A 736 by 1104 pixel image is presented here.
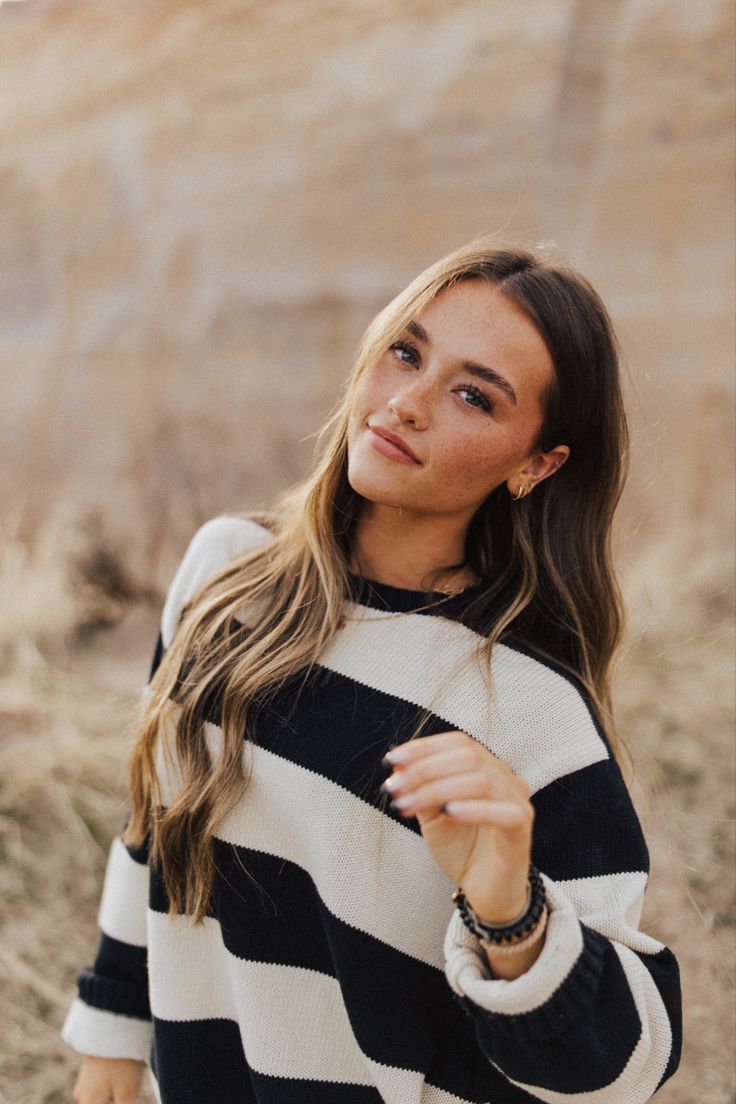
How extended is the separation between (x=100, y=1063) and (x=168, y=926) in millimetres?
314

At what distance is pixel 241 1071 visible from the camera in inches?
52.8

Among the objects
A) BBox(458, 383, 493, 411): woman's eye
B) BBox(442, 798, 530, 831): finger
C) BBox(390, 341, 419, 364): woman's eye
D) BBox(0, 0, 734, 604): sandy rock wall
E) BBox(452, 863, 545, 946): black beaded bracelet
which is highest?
BBox(0, 0, 734, 604): sandy rock wall

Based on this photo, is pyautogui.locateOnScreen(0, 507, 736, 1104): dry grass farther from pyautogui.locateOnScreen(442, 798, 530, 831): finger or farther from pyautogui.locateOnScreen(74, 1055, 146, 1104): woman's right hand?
pyautogui.locateOnScreen(442, 798, 530, 831): finger

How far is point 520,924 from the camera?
0.92m

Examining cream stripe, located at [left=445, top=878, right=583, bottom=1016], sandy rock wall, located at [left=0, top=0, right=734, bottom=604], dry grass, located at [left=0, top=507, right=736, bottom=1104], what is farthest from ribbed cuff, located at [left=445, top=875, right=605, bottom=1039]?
sandy rock wall, located at [left=0, top=0, right=734, bottom=604]

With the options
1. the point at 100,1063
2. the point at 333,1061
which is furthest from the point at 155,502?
the point at 333,1061

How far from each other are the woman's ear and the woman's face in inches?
1.9

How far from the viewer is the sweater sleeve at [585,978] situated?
92 centimetres

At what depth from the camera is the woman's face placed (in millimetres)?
1211

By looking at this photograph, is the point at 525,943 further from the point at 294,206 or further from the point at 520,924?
the point at 294,206

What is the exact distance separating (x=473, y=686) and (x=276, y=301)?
226 cm

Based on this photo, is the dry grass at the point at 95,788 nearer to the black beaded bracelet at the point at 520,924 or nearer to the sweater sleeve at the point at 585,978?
the sweater sleeve at the point at 585,978

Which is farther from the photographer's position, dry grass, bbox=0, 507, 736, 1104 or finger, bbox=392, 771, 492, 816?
dry grass, bbox=0, 507, 736, 1104

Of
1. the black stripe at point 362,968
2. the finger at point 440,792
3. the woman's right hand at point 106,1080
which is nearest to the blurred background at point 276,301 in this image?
the woman's right hand at point 106,1080
